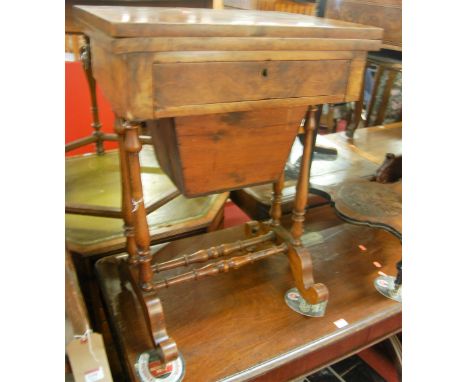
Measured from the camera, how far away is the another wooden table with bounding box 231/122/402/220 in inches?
76.2

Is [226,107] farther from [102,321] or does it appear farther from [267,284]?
[102,321]

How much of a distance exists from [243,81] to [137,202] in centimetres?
40

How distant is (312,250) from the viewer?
1.62 m

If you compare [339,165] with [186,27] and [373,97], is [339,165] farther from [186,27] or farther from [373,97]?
[186,27]

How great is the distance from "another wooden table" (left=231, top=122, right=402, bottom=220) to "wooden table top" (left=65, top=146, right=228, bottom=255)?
0.17m

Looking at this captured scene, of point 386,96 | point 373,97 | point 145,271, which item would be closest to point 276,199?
point 145,271

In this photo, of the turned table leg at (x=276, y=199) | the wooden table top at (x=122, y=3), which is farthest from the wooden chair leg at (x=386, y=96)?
the turned table leg at (x=276, y=199)

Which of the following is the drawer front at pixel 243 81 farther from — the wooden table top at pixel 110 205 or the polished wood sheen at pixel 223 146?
the wooden table top at pixel 110 205

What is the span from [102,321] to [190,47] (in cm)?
116

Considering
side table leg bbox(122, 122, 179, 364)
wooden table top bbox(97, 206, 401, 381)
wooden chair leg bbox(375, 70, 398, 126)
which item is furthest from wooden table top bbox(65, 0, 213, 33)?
wooden chair leg bbox(375, 70, 398, 126)

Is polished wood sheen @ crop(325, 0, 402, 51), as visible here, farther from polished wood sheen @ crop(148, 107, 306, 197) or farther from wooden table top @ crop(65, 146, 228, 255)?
wooden table top @ crop(65, 146, 228, 255)

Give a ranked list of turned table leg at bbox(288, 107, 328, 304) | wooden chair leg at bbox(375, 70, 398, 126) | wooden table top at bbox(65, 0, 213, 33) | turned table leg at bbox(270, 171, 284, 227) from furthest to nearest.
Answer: wooden chair leg at bbox(375, 70, 398, 126) < wooden table top at bbox(65, 0, 213, 33) < turned table leg at bbox(270, 171, 284, 227) < turned table leg at bbox(288, 107, 328, 304)

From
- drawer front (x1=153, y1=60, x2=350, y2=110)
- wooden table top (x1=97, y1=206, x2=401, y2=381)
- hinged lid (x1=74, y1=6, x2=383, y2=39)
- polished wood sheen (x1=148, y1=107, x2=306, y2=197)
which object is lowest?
wooden table top (x1=97, y1=206, x2=401, y2=381)

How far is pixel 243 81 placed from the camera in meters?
0.86
